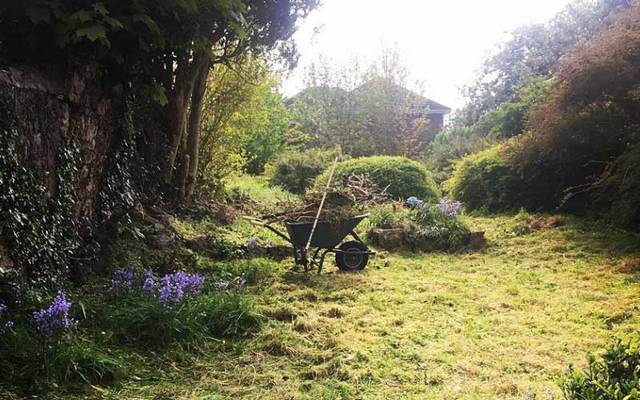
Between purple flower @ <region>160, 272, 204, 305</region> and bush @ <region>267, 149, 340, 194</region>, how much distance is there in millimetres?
10491

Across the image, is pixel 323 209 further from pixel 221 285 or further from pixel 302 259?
pixel 221 285

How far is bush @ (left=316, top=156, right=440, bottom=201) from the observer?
40.5ft

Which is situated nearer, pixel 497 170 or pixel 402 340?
pixel 402 340

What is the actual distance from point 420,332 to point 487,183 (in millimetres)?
7510

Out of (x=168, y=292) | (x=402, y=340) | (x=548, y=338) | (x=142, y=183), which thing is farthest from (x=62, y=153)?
(x=548, y=338)

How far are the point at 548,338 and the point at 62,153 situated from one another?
402 centimetres

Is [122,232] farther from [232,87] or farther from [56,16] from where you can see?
[232,87]

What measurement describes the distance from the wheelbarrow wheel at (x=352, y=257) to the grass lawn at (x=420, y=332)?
16 cm

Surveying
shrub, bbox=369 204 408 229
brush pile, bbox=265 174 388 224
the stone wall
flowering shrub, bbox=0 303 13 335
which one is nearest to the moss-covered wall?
the stone wall

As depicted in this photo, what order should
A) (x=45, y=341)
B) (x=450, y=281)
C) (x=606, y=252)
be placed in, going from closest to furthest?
(x=45, y=341) → (x=450, y=281) → (x=606, y=252)

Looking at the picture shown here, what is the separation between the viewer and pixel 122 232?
5.30 m

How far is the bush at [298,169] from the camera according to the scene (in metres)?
15.0

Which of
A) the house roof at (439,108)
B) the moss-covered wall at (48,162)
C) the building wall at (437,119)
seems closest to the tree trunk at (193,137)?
the moss-covered wall at (48,162)

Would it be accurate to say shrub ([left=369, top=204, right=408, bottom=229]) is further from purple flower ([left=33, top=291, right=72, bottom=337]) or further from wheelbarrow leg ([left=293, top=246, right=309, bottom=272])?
purple flower ([left=33, top=291, right=72, bottom=337])
